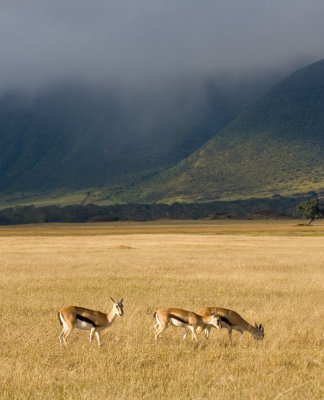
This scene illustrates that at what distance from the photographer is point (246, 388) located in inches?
379

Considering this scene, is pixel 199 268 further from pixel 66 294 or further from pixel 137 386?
pixel 137 386

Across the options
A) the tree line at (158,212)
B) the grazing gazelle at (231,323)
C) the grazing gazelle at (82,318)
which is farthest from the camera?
the tree line at (158,212)

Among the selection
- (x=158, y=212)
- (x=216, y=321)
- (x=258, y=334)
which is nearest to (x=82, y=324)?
(x=216, y=321)

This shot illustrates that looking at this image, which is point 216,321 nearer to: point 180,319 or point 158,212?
point 180,319

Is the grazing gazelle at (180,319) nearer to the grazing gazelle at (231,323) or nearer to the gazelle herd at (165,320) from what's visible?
the gazelle herd at (165,320)

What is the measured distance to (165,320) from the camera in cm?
1245

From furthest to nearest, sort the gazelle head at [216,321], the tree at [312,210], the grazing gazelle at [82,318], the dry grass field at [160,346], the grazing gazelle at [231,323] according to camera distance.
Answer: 1. the tree at [312,210]
2. the grazing gazelle at [231,323]
3. the gazelle head at [216,321]
4. the grazing gazelle at [82,318]
5. the dry grass field at [160,346]

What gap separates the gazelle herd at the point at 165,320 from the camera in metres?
12.0

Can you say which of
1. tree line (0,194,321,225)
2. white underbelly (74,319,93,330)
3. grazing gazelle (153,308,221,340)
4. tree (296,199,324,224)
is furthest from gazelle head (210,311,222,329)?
tree line (0,194,321,225)

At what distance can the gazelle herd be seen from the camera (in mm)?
11969

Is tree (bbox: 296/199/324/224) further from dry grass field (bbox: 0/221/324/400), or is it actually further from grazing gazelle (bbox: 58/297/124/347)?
grazing gazelle (bbox: 58/297/124/347)

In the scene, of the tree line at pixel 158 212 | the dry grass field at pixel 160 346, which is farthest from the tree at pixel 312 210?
the dry grass field at pixel 160 346

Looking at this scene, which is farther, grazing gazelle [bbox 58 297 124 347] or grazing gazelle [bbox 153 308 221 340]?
grazing gazelle [bbox 153 308 221 340]

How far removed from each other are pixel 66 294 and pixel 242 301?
657 centimetres
